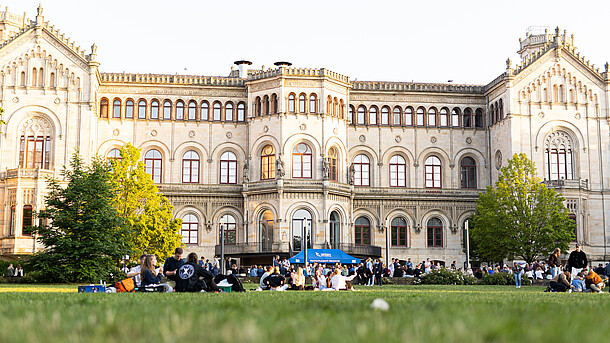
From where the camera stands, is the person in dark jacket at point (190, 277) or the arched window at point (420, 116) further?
the arched window at point (420, 116)

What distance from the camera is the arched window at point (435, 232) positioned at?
5691cm

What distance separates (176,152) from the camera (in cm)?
5541

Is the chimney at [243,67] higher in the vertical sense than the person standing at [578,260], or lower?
higher

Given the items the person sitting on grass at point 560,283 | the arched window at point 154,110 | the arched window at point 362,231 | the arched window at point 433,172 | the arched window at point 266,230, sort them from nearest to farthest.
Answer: the person sitting on grass at point 560,283
the arched window at point 266,230
the arched window at point 154,110
the arched window at point 362,231
the arched window at point 433,172

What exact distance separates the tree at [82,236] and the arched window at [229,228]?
18.8m

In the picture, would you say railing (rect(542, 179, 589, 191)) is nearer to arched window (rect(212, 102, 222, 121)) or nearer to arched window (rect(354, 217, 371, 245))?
arched window (rect(354, 217, 371, 245))

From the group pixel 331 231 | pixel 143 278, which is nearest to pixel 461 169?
pixel 331 231

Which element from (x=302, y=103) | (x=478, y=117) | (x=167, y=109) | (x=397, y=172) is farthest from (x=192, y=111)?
(x=478, y=117)

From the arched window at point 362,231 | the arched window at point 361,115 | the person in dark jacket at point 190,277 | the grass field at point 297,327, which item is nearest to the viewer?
the grass field at point 297,327

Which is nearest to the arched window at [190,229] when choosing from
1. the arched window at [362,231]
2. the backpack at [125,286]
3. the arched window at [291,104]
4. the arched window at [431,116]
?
the arched window at [291,104]

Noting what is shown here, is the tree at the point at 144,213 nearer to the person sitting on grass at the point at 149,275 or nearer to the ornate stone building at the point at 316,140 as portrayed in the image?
the ornate stone building at the point at 316,140

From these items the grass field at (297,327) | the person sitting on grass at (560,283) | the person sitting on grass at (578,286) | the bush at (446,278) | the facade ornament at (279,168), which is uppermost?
the facade ornament at (279,168)

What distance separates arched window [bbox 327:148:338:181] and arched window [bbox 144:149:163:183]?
41.8 ft

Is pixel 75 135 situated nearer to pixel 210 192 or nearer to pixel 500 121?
pixel 210 192
